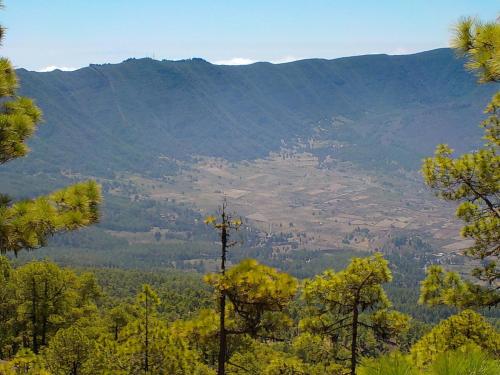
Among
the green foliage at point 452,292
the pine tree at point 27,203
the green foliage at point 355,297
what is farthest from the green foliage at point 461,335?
the pine tree at point 27,203

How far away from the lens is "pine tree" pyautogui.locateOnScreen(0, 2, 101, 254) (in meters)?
10.8

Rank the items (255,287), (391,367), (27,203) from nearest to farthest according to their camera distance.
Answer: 1. (391,367)
2. (255,287)
3. (27,203)

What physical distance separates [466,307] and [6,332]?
29877 mm

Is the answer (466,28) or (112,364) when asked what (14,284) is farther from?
(466,28)

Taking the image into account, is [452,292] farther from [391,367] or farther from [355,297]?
[391,367]

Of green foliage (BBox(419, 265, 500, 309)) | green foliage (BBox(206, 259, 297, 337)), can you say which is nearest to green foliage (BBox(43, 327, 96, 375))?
green foliage (BBox(206, 259, 297, 337))

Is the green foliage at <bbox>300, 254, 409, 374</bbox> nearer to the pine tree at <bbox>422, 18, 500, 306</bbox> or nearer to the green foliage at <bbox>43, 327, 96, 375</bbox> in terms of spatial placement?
the pine tree at <bbox>422, 18, 500, 306</bbox>

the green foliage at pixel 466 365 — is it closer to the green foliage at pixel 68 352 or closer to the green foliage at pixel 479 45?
the green foliage at pixel 479 45

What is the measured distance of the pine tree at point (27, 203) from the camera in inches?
424

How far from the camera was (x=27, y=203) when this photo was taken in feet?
36.7

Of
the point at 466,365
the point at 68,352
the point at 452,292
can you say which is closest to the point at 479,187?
the point at 452,292

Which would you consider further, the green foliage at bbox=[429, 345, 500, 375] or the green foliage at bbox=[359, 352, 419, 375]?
the green foliage at bbox=[359, 352, 419, 375]

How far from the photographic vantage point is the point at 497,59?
28.8ft

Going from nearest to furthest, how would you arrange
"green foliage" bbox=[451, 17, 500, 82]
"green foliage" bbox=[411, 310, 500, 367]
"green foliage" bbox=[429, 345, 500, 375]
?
"green foliage" bbox=[429, 345, 500, 375], "green foliage" bbox=[451, 17, 500, 82], "green foliage" bbox=[411, 310, 500, 367]
